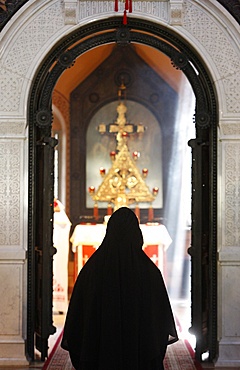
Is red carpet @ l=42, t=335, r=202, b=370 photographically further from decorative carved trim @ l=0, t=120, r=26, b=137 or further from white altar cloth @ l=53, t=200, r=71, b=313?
decorative carved trim @ l=0, t=120, r=26, b=137

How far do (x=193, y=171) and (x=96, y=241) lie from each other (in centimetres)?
268

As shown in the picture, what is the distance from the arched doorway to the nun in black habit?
6.90 ft

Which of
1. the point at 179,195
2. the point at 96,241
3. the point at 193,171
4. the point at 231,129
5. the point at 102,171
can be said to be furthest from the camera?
the point at 179,195

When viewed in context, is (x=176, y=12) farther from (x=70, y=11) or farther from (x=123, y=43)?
(x=70, y=11)

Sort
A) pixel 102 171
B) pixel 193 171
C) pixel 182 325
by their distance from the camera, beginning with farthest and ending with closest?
pixel 102 171
pixel 182 325
pixel 193 171

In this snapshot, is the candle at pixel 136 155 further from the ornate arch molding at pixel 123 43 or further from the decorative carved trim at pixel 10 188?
the decorative carved trim at pixel 10 188

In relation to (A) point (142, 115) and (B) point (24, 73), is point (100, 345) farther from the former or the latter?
(A) point (142, 115)

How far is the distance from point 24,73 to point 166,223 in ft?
17.9

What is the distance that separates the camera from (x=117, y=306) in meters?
4.35

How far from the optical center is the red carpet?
21.1ft

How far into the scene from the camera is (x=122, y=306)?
4371 millimetres

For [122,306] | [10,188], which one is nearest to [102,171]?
[10,188]

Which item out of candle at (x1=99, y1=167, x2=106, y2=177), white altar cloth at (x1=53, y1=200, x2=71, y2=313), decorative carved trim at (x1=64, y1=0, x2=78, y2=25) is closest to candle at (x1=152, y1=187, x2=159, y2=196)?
candle at (x1=99, y1=167, x2=106, y2=177)

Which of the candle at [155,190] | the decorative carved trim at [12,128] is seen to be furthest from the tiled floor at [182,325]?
the decorative carved trim at [12,128]
